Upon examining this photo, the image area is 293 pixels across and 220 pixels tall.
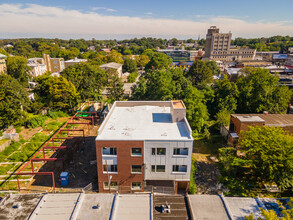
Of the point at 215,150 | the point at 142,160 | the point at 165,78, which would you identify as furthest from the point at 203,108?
the point at 142,160

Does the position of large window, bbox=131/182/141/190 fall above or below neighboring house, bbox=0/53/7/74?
below

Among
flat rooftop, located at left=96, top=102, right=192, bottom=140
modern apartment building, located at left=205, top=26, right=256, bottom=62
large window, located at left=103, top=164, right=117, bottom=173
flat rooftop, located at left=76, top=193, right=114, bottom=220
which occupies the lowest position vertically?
large window, located at left=103, top=164, right=117, bottom=173

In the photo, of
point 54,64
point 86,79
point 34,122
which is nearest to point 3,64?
point 54,64

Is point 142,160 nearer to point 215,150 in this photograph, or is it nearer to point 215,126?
point 215,150

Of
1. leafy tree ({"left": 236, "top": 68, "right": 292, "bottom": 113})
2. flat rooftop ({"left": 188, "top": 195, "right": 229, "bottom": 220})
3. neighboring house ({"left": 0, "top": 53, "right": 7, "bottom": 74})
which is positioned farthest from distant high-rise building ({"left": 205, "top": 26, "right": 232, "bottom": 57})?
flat rooftop ({"left": 188, "top": 195, "right": 229, "bottom": 220})

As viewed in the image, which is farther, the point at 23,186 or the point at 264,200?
the point at 23,186

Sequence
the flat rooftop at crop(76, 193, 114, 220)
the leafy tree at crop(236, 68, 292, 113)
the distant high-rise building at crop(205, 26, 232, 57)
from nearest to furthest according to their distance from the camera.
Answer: the flat rooftop at crop(76, 193, 114, 220) → the leafy tree at crop(236, 68, 292, 113) → the distant high-rise building at crop(205, 26, 232, 57)

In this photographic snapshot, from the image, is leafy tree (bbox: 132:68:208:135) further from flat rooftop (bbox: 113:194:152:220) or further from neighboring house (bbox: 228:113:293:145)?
flat rooftop (bbox: 113:194:152:220)
